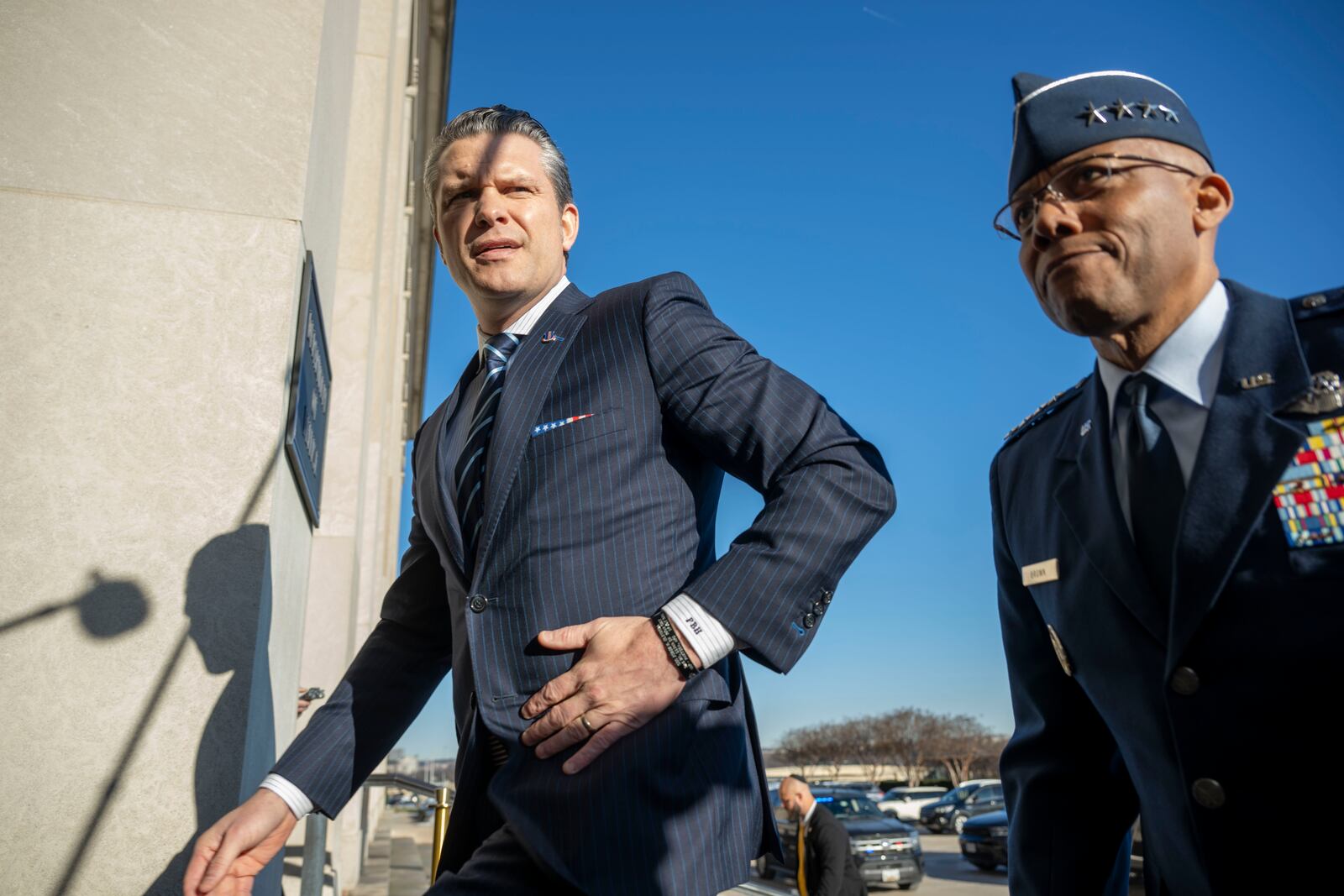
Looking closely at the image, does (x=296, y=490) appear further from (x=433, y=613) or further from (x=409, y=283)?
(x=409, y=283)

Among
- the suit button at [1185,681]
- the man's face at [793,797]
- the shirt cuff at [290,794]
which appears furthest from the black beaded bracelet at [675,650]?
the man's face at [793,797]

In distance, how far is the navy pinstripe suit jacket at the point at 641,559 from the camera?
5.18 feet

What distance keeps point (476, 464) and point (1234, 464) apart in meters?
1.30

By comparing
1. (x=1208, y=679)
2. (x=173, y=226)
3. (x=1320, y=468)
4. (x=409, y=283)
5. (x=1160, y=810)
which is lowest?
(x=1160, y=810)

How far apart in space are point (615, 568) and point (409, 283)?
17.9m

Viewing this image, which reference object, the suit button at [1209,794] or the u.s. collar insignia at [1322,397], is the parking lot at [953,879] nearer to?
the suit button at [1209,794]

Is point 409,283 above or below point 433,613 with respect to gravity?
above

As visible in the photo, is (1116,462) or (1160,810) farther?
(1116,462)

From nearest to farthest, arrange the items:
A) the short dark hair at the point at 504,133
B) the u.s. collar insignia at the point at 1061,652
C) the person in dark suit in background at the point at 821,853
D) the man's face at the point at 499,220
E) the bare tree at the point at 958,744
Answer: the u.s. collar insignia at the point at 1061,652, the man's face at the point at 499,220, the short dark hair at the point at 504,133, the person in dark suit in background at the point at 821,853, the bare tree at the point at 958,744

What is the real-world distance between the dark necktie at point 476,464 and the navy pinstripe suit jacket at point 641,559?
0.10 ft

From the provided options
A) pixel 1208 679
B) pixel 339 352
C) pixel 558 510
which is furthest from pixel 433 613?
pixel 339 352

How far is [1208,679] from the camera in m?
1.60

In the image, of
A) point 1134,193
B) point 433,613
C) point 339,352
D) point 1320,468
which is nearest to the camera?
point 1320,468

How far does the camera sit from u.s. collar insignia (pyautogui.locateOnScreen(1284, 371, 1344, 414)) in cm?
160
